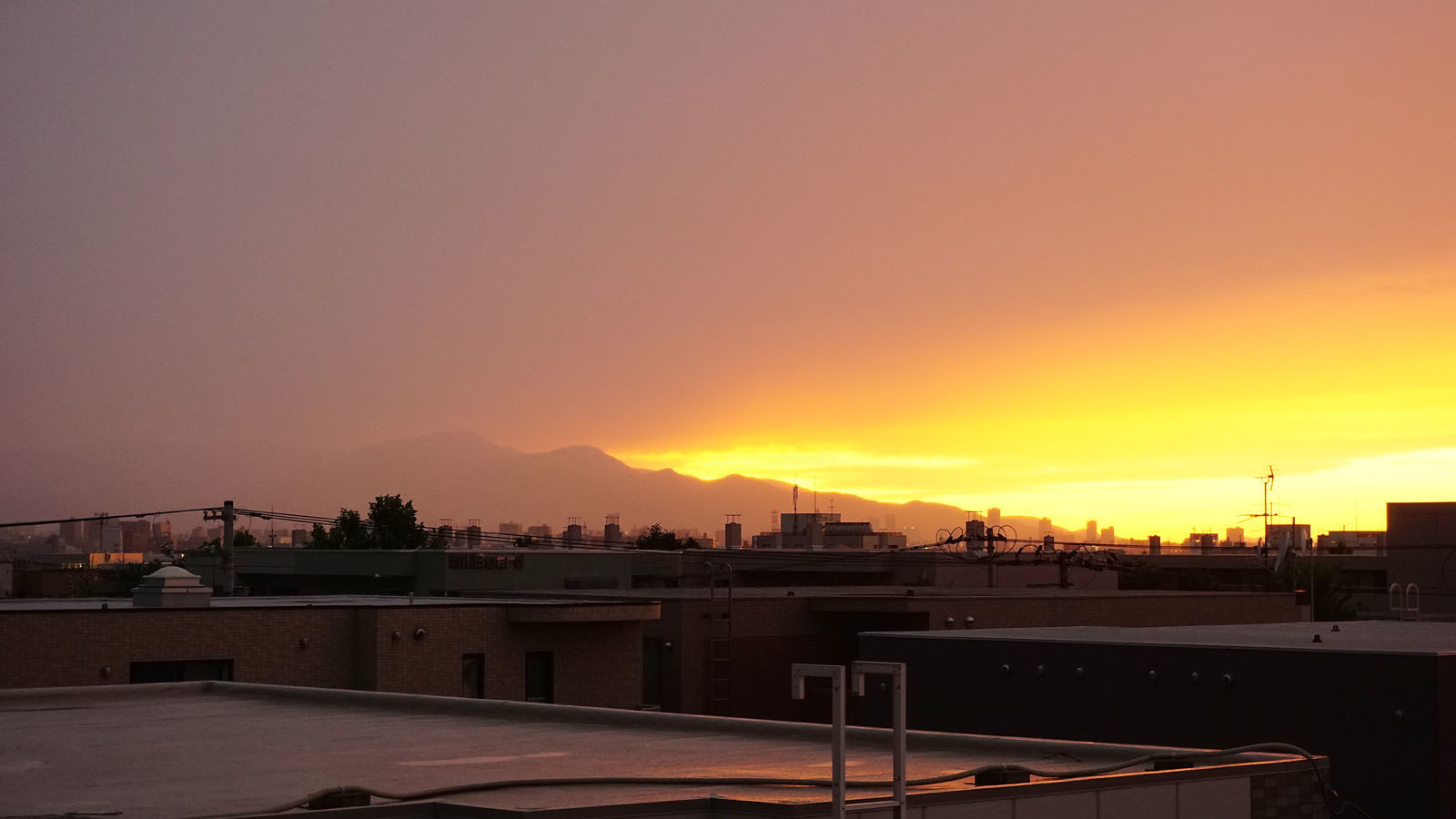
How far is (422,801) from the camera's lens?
11438 millimetres

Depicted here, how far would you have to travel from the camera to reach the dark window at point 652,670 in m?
54.7

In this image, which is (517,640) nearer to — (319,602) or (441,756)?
(319,602)

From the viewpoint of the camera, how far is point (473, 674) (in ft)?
133

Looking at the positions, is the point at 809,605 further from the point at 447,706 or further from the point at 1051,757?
the point at 1051,757

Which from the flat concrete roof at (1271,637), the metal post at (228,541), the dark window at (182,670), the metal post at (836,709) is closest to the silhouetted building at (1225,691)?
the flat concrete roof at (1271,637)

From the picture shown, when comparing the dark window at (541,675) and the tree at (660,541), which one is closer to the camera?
the dark window at (541,675)

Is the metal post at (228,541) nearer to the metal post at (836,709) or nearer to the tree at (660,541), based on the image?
the metal post at (836,709)

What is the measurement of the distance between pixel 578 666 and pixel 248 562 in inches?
2054

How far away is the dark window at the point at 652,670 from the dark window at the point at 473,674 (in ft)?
48.3

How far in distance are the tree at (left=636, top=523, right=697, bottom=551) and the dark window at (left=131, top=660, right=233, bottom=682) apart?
112694 millimetres

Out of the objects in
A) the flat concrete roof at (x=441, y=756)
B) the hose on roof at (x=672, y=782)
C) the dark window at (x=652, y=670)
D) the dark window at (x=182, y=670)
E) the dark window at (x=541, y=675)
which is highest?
the hose on roof at (x=672, y=782)

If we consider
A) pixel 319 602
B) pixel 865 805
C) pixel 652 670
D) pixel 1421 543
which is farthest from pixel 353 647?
pixel 1421 543

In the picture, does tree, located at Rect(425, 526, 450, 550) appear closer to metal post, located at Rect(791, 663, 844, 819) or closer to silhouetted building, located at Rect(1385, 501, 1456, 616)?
silhouetted building, located at Rect(1385, 501, 1456, 616)

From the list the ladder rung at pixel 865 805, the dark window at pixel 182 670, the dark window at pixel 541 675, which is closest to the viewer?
the ladder rung at pixel 865 805
